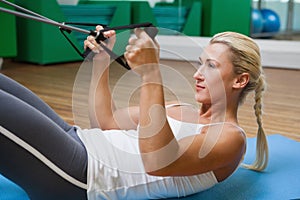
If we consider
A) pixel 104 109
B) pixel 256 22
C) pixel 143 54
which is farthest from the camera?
pixel 256 22

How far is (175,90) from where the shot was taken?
125 cm

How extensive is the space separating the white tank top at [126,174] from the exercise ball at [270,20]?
531 centimetres

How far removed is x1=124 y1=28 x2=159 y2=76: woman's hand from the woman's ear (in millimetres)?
370

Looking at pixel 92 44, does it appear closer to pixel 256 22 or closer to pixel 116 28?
pixel 116 28

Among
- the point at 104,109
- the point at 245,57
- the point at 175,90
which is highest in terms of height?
the point at 245,57

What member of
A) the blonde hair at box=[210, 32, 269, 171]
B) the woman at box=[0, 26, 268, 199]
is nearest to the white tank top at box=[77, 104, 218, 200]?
the woman at box=[0, 26, 268, 199]

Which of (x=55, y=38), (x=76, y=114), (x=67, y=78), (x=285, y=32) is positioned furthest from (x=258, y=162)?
(x=285, y=32)

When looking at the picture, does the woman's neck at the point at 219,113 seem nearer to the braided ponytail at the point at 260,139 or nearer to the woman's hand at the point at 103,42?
the braided ponytail at the point at 260,139

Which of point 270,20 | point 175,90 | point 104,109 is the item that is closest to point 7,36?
point 104,109

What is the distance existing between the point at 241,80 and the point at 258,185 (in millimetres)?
443

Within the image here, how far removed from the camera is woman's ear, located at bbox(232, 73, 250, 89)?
4.11 ft

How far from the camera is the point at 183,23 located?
5941mm

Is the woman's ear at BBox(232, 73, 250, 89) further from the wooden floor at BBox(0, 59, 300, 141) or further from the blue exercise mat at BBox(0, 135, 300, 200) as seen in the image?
the blue exercise mat at BBox(0, 135, 300, 200)

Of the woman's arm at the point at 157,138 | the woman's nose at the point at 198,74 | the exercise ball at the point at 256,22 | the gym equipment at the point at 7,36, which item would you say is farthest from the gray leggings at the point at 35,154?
the exercise ball at the point at 256,22
